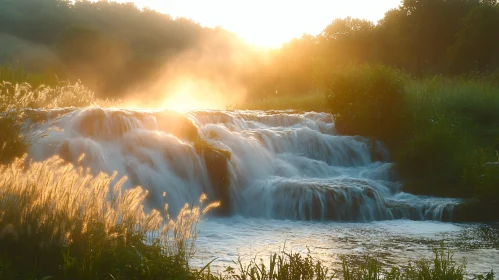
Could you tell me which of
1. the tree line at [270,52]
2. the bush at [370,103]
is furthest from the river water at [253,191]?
the tree line at [270,52]

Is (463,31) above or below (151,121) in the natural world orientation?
above

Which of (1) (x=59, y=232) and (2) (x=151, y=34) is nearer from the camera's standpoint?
(1) (x=59, y=232)

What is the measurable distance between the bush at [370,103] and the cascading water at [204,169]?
15.1 ft

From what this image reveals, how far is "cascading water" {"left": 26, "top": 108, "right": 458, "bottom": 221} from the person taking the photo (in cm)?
1341

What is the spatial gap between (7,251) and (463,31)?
40.2 metres

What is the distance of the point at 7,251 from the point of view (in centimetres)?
583

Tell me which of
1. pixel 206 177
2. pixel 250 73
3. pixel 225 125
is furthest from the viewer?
pixel 250 73

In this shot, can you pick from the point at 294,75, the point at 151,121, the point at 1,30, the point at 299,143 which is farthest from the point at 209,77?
the point at 151,121

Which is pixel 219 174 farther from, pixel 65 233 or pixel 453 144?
pixel 65 233

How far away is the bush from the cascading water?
461 centimetres

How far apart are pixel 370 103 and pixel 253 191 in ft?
28.7

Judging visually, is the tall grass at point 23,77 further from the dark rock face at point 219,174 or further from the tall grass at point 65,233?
the tall grass at point 65,233

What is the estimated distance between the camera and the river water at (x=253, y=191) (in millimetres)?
10594

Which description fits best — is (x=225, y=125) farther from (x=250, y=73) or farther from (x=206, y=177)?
(x=250, y=73)
